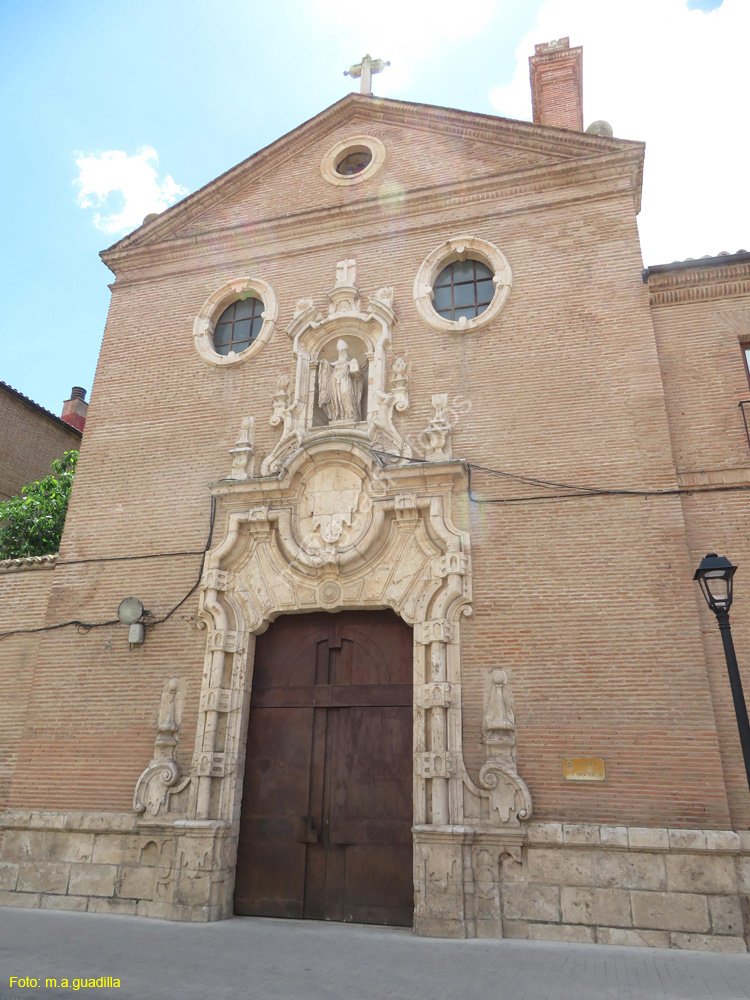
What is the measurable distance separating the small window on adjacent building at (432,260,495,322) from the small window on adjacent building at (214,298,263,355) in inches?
111

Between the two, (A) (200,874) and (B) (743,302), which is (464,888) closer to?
Answer: (A) (200,874)

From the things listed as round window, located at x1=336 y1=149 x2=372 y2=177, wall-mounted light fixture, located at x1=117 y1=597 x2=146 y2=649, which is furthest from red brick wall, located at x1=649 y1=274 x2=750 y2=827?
wall-mounted light fixture, located at x1=117 y1=597 x2=146 y2=649

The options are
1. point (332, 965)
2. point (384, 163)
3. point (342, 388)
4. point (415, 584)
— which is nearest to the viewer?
point (332, 965)

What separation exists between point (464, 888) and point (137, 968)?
10.5 feet

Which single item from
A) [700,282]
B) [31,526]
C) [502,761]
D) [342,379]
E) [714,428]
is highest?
[700,282]

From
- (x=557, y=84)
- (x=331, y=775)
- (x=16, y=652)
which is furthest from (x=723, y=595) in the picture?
(x=557, y=84)

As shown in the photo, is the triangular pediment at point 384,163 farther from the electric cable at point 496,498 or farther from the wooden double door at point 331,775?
the wooden double door at point 331,775

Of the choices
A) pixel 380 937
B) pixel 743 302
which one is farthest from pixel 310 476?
pixel 743 302

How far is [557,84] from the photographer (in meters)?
12.7

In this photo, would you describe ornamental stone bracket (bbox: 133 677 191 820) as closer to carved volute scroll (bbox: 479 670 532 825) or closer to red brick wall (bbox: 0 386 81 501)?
carved volute scroll (bbox: 479 670 532 825)

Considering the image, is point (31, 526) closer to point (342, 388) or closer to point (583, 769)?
point (342, 388)

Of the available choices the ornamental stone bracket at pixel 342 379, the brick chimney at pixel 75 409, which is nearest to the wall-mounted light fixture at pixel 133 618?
the ornamental stone bracket at pixel 342 379

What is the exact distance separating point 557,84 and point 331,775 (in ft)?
38.0

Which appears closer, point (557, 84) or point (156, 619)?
point (156, 619)
